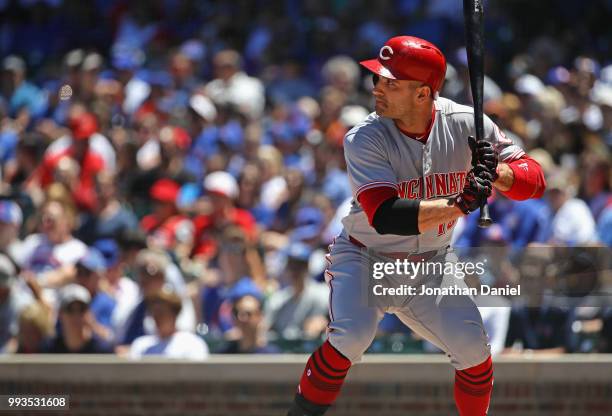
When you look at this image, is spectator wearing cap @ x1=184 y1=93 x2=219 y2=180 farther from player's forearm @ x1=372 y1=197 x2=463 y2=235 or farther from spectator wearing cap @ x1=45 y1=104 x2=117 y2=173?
player's forearm @ x1=372 y1=197 x2=463 y2=235

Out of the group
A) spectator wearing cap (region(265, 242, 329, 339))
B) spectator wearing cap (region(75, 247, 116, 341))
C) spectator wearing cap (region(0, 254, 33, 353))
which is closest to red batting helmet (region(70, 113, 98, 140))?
spectator wearing cap (region(75, 247, 116, 341))

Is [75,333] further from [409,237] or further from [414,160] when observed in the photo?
[414,160]

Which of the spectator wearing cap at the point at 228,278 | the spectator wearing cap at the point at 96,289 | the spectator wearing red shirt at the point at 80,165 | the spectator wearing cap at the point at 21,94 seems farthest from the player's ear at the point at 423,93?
the spectator wearing cap at the point at 21,94

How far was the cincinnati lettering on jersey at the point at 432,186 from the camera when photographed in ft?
15.3

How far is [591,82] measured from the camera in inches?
379

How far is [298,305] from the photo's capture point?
7.00 m

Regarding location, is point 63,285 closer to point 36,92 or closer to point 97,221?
point 97,221

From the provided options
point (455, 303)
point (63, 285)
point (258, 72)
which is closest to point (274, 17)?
point (258, 72)

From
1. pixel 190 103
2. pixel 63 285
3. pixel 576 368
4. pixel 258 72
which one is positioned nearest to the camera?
pixel 576 368

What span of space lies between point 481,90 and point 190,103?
584cm

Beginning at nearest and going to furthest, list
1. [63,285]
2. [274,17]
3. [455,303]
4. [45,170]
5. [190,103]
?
[455,303] < [63,285] < [45,170] < [190,103] < [274,17]

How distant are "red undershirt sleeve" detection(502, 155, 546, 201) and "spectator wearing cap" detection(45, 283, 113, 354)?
3104 mm

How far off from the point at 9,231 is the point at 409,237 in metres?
4.08

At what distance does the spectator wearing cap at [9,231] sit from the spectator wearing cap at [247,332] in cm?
193
